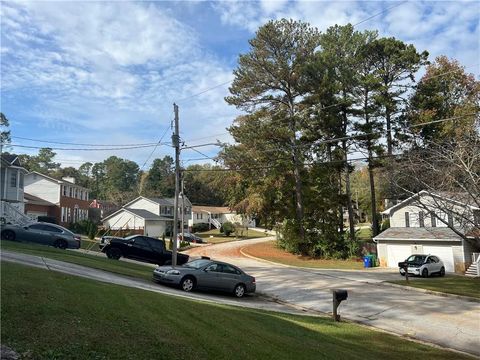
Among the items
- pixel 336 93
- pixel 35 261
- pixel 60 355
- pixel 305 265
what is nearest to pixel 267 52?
pixel 336 93

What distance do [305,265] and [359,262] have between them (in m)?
6.50

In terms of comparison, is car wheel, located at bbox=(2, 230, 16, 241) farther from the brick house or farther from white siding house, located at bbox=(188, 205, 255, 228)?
white siding house, located at bbox=(188, 205, 255, 228)

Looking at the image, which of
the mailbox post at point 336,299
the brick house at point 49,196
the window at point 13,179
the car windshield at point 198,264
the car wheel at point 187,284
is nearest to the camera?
the mailbox post at point 336,299

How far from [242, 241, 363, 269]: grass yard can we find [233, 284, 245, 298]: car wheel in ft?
68.4

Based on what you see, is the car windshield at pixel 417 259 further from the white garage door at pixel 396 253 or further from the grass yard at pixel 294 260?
the grass yard at pixel 294 260

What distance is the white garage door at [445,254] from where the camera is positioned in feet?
123

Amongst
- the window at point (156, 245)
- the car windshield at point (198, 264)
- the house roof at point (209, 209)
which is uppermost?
the house roof at point (209, 209)

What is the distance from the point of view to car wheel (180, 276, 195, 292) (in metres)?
18.8

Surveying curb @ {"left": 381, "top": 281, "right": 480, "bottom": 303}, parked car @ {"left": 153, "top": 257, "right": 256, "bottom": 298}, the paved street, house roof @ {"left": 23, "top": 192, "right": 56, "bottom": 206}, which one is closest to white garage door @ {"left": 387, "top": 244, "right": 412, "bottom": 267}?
the paved street

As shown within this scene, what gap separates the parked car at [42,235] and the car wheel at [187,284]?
12.1 m

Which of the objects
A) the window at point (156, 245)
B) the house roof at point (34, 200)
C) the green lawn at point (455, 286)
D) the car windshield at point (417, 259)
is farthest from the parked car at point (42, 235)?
the house roof at point (34, 200)

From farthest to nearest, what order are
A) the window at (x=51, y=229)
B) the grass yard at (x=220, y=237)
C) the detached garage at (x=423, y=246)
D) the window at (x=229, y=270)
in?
the grass yard at (x=220, y=237), the detached garage at (x=423, y=246), the window at (x=51, y=229), the window at (x=229, y=270)

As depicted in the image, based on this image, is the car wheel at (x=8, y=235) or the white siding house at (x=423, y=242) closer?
the car wheel at (x=8, y=235)

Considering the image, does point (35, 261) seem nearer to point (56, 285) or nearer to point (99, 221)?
point (56, 285)
